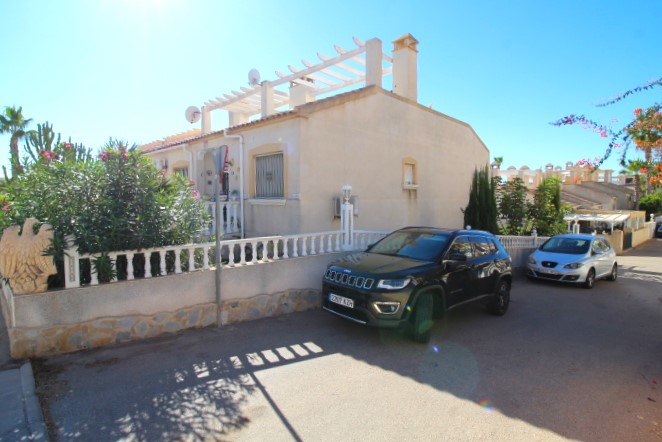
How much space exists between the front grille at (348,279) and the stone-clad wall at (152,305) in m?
1.22

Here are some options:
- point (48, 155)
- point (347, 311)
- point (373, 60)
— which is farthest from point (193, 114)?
point (347, 311)

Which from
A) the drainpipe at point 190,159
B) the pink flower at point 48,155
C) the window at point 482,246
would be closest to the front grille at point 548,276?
the window at point 482,246

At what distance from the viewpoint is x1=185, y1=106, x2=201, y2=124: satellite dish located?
15859 millimetres

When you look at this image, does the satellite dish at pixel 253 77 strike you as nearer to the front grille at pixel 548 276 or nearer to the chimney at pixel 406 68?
the chimney at pixel 406 68

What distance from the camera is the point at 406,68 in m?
11.9

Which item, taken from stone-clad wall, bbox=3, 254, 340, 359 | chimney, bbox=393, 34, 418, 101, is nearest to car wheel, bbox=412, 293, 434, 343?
stone-clad wall, bbox=3, 254, 340, 359

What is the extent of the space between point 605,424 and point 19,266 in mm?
6726

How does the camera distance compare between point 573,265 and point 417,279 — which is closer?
point 417,279

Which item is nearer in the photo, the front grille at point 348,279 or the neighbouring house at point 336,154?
the front grille at point 348,279

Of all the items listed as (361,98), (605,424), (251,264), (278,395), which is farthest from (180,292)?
(361,98)

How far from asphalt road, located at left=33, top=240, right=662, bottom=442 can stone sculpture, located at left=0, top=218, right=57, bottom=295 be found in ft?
3.23

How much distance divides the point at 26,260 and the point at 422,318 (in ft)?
17.4

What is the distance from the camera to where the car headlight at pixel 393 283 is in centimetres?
517

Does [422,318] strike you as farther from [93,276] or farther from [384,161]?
[384,161]
